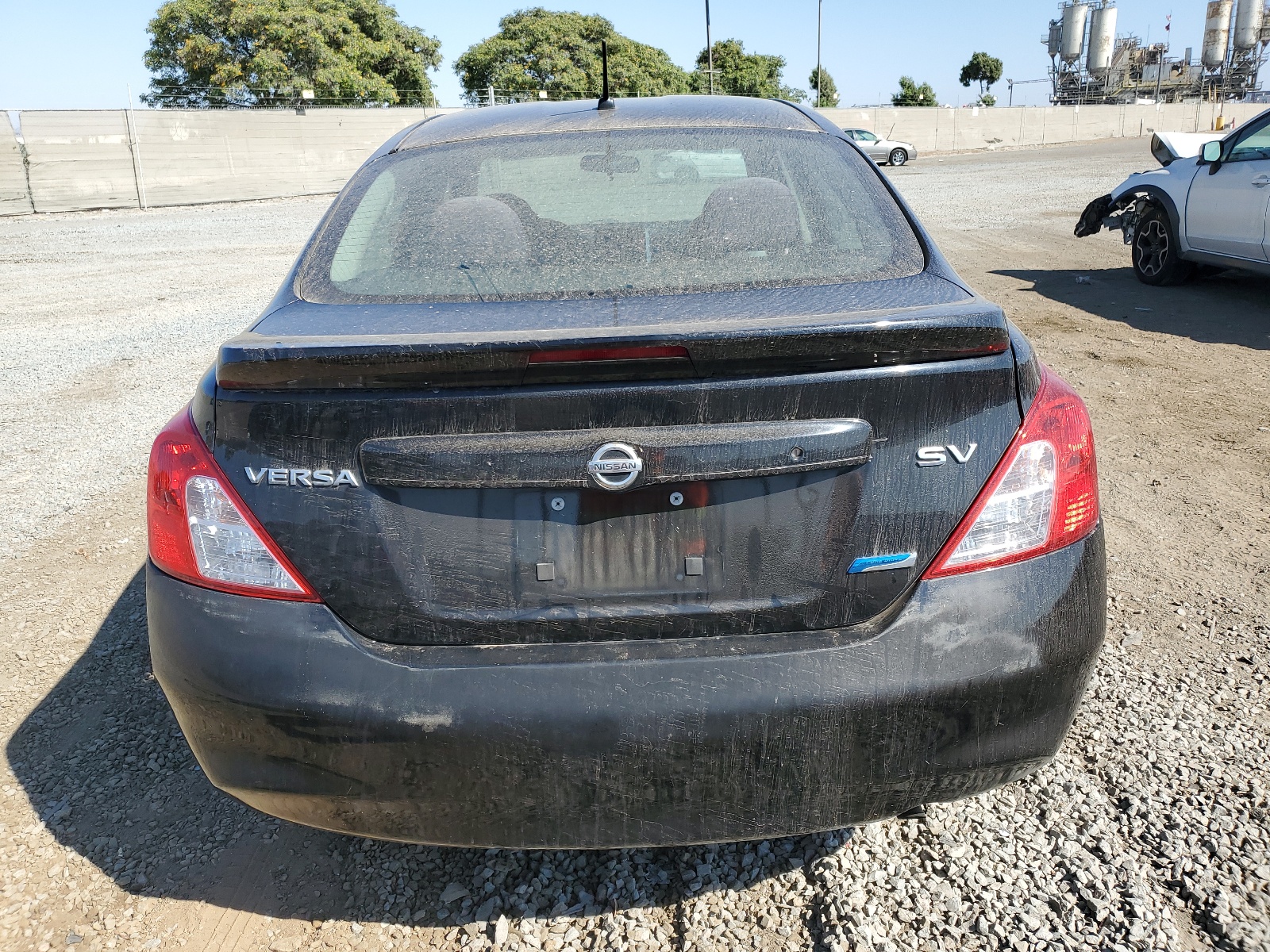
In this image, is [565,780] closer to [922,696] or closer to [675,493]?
[675,493]

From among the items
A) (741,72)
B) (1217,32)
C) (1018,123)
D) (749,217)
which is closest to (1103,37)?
(1217,32)

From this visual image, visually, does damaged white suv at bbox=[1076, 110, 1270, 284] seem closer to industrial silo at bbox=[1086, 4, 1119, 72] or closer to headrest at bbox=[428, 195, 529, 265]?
headrest at bbox=[428, 195, 529, 265]

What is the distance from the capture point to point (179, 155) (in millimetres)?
27984

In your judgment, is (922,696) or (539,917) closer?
(922,696)

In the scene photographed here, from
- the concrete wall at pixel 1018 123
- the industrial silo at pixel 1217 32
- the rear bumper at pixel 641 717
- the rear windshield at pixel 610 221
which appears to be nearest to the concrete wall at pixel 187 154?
the rear windshield at pixel 610 221

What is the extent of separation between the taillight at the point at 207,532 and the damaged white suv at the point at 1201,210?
8.24 meters

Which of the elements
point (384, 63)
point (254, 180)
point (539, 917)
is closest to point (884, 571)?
point (539, 917)

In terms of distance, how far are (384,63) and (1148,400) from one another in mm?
62556

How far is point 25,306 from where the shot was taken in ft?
33.2

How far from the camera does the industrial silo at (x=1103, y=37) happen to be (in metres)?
91.9

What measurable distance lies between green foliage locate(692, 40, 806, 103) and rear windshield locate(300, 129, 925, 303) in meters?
74.8

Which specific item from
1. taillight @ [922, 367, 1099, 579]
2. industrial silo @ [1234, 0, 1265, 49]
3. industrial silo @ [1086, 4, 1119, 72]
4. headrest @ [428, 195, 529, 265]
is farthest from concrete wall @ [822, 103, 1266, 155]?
taillight @ [922, 367, 1099, 579]

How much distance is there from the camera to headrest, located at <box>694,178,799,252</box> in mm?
2250

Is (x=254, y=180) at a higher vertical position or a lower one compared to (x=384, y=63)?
lower
